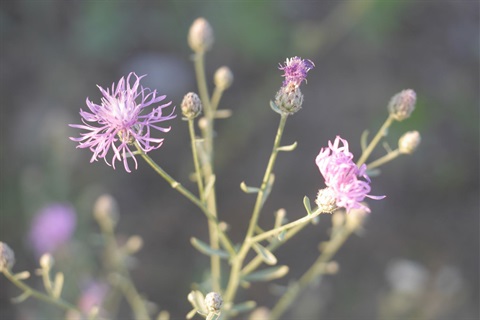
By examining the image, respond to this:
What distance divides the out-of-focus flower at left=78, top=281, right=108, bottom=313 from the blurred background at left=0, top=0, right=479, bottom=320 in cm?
50

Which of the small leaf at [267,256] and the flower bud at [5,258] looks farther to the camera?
the flower bud at [5,258]

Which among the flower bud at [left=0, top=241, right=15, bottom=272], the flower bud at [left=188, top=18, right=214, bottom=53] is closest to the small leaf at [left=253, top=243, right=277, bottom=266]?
the flower bud at [left=0, top=241, right=15, bottom=272]

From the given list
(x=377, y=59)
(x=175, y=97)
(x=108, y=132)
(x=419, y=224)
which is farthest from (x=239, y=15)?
(x=108, y=132)

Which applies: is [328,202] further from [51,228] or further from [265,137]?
[265,137]

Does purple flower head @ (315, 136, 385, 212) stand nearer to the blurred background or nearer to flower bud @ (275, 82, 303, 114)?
flower bud @ (275, 82, 303, 114)

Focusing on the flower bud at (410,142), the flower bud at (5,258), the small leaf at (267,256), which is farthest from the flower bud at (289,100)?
the flower bud at (5,258)

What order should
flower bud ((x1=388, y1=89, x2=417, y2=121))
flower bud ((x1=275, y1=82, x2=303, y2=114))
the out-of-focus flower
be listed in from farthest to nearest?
the out-of-focus flower, flower bud ((x1=388, y1=89, x2=417, y2=121)), flower bud ((x1=275, y1=82, x2=303, y2=114))

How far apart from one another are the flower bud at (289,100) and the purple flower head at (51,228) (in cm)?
234

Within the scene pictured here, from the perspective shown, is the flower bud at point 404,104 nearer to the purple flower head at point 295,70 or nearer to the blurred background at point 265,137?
the purple flower head at point 295,70

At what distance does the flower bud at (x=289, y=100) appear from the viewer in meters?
1.71

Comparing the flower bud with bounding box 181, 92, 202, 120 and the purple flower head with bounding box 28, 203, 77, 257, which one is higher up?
the purple flower head with bounding box 28, 203, 77, 257

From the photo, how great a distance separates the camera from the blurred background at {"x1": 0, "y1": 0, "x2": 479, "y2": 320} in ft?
13.5

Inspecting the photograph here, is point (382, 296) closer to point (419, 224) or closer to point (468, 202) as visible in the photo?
point (419, 224)

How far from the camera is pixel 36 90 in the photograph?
4.56 metres
